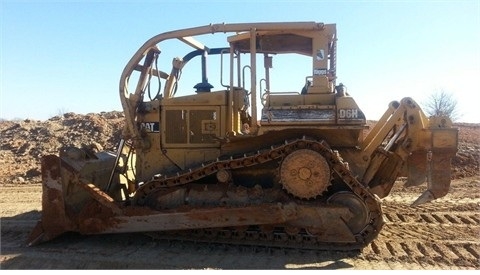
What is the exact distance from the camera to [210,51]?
8172 millimetres

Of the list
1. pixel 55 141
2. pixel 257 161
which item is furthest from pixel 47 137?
pixel 257 161

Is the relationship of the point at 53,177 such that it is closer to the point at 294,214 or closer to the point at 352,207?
the point at 294,214

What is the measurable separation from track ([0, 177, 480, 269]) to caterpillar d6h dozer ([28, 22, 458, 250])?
21 cm

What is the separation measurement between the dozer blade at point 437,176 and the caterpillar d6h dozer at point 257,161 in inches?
0.6

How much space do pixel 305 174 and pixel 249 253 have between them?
139cm

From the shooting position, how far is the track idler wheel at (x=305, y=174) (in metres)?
6.20

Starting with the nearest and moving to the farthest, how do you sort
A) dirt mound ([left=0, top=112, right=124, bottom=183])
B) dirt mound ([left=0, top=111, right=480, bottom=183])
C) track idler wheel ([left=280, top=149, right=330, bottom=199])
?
track idler wheel ([left=280, top=149, right=330, bottom=199]) < dirt mound ([left=0, top=111, right=480, bottom=183]) < dirt mound ([left=0, top=112, right=124, bottom=183])

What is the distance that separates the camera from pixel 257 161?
646 centimetres

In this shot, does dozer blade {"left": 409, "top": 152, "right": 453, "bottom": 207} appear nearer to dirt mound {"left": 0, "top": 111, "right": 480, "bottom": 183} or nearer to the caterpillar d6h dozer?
the caterpillar d6h dozer

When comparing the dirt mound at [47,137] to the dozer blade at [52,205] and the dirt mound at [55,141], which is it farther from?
the dozer blade at [52,205]

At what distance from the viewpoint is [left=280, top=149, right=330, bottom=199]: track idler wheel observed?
620cm

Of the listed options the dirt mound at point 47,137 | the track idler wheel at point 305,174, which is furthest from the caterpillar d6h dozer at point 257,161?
the dirt mound at point 47,137

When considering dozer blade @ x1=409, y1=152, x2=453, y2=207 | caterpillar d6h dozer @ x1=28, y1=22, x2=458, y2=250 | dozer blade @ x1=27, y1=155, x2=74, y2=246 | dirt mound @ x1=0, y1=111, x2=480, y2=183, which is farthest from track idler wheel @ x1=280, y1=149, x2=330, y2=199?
dirt mound @ x1=0, y1=111, x2=480, y2=183

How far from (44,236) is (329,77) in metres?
5.10
